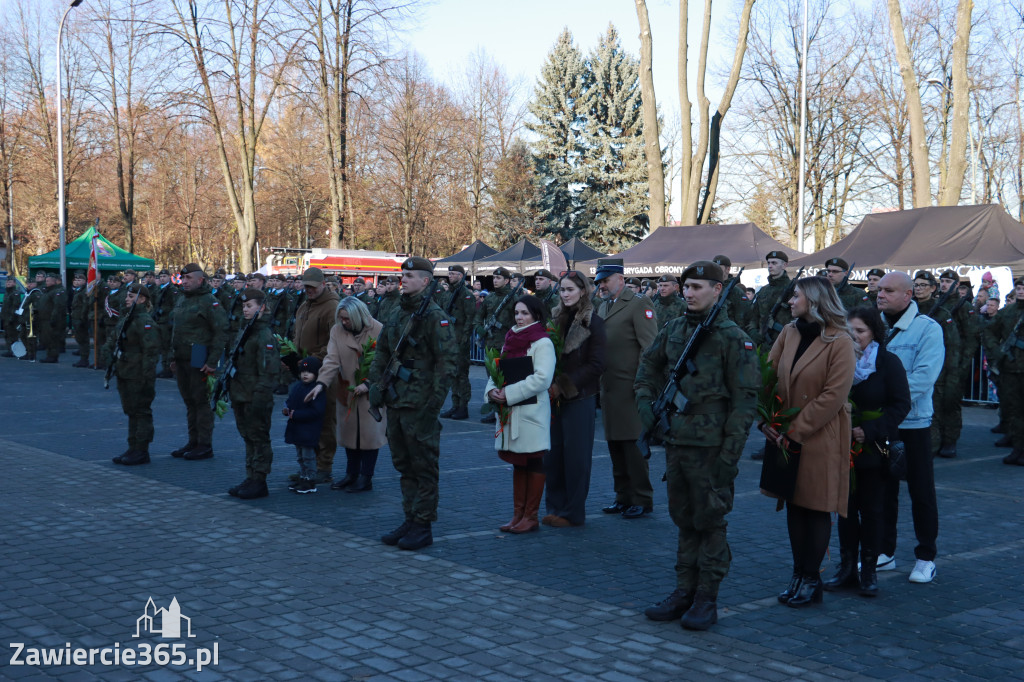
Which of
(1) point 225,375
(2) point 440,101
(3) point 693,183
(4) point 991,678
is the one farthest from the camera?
(2) point 440,101

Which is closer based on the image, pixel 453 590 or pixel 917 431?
pixel 453 590

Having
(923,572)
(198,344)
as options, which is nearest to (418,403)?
(923,572)

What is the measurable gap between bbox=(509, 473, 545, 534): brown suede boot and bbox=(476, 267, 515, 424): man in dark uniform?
5645mm

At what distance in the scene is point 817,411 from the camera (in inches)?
213

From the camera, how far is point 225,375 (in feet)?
29.5

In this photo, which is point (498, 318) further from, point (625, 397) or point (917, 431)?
point (917, 431)

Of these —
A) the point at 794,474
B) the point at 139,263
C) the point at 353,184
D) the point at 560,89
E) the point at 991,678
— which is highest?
the point at 560,89

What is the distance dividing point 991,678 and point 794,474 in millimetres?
1412

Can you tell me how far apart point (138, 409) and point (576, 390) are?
17.4ft

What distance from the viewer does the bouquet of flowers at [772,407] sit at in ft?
18.1

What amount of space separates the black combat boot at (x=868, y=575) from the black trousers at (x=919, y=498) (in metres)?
0.45

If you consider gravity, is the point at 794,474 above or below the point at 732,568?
above

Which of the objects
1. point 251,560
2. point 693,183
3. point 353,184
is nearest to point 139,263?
point 353,184

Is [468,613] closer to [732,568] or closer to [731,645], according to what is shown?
[731,645]
